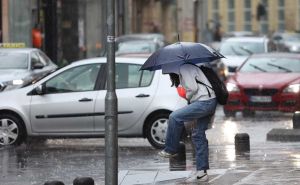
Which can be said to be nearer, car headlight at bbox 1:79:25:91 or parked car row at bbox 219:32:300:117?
car headlight at bbox 1:79:25:91

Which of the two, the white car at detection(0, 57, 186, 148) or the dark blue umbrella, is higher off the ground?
the dark blue umbrella

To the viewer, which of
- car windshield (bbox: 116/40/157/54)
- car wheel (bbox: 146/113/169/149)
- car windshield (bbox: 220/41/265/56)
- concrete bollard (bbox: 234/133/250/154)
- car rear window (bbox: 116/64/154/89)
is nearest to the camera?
concrete bollard (bbox: 234/133/250/154)

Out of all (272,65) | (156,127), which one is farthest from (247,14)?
(156,127)

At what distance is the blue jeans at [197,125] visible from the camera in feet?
39.1

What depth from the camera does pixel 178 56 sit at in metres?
11.9

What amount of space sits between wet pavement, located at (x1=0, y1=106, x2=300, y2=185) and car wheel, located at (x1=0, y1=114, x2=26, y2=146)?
0.54 ft

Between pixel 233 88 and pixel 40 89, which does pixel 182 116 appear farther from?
pixel 233 88

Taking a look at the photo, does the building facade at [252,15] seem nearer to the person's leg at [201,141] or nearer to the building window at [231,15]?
the building window at [231,15]

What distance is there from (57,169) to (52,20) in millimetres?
26795

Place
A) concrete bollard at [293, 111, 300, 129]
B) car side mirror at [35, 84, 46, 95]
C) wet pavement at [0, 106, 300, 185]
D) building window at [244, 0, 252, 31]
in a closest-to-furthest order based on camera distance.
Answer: wet pavement at [0, 106, 300, 185]
car side mirror at [35, 84, 46, 95]
concrete bollard at [293, 111, 300, 129]
building window at [244, 0, 252, 31]

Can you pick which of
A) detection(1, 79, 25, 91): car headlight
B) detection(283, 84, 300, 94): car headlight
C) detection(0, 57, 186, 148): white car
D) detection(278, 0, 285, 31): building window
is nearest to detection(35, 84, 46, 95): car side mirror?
detection(0, 57, 186, 148): white car

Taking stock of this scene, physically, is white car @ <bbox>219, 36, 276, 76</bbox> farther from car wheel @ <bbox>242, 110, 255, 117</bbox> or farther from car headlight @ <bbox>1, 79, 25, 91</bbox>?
car headlight @ <bbox>1, 79, 25, 91</bbox>

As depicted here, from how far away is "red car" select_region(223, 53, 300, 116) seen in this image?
22391 mm

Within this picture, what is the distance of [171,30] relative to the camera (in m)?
70.6
